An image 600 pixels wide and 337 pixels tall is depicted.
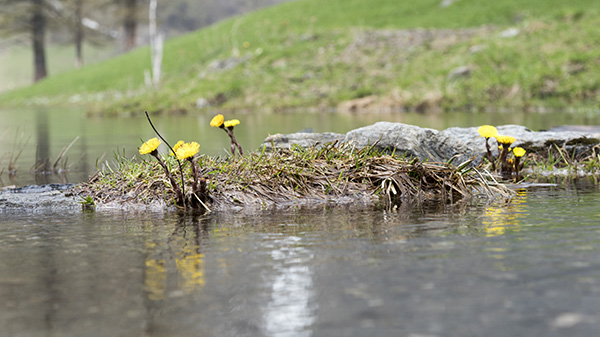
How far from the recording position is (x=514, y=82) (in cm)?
2430

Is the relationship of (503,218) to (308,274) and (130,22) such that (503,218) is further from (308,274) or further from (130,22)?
(130,22)

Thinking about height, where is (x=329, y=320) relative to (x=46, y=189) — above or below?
below

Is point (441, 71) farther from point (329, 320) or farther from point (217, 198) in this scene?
point (329, 320)

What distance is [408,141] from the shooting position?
25.1ft

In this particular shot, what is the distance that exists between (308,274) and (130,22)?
7277 cm

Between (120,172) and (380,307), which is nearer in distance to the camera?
(380,307)

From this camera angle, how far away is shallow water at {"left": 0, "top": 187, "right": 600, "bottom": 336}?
2979 mm

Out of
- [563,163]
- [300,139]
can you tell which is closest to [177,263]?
[300,139]

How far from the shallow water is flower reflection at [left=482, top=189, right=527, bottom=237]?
0.05 feet

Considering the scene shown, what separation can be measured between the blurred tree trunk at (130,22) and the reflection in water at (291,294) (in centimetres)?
6810

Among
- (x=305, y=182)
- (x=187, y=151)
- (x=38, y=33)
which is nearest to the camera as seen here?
(x=187, y=151)

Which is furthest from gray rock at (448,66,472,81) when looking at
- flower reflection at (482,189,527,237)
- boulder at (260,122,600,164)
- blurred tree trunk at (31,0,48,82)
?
blurred tree trunk at (31,0,48,82)

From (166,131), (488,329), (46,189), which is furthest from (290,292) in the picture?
(166,131)

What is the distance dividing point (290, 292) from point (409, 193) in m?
3.41
